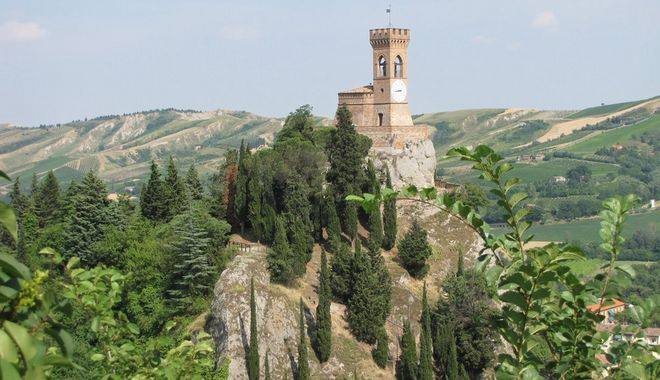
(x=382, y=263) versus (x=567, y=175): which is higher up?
(x=382, y=263)

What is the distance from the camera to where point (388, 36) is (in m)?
62.9

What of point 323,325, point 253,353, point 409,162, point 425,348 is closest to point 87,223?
point 253,353

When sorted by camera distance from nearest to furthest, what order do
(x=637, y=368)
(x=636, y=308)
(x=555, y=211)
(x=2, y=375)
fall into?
(x=2, y=375), (x=637, y=368), (x=636, y=308), (x=555, y=211)

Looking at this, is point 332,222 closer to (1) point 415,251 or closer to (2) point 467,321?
(1) point 415,251

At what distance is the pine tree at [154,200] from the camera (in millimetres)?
55844

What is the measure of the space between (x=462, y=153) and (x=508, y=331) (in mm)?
1695

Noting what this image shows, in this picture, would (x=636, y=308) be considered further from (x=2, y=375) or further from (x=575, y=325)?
(x=2, y=375)

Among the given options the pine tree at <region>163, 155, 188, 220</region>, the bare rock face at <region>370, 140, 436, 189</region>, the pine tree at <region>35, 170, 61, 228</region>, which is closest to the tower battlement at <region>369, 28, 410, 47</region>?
the bare rock face at <region>370, 140, 436, 189</region>

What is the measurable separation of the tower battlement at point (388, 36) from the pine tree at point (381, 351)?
2462cm

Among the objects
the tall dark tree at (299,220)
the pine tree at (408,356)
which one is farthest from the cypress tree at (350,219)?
the pine tree at (408,356)

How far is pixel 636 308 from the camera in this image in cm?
808

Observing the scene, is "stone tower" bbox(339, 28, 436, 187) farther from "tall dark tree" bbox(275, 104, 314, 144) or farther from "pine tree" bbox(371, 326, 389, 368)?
"pine tree" bbox(371, 326, 389, 368)

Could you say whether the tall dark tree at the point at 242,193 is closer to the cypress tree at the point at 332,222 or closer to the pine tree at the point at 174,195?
the pine tree at the point at 174,195

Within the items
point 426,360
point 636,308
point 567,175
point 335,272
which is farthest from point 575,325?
point 567,175
